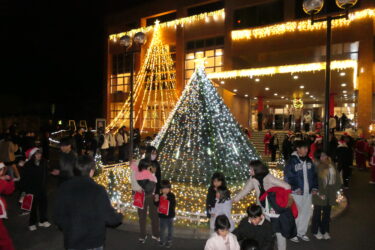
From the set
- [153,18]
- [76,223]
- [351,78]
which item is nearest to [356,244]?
[76,223]

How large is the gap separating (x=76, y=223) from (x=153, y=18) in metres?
32.7

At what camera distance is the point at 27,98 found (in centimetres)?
3878

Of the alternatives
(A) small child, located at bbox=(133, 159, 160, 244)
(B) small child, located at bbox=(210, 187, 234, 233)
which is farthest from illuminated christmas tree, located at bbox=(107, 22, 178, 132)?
(B) small child, located at bbox=(210, 187, 234, 233)

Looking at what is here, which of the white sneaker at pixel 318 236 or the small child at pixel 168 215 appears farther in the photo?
the white sneaker at pixel 318 236

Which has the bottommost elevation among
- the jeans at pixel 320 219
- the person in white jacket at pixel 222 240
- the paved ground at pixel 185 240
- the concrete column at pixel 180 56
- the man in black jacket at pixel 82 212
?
the paved ground at pixel 185 240

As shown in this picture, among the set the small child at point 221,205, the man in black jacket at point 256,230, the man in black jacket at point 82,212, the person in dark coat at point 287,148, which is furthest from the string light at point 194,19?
the man in black jacket at point 82,212

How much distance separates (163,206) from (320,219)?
3.10 meters

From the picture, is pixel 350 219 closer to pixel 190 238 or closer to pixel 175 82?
pixel 190 238

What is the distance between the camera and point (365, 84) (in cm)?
2045

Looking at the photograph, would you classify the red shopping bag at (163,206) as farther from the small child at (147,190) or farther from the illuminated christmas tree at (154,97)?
the illuminated christmas tree at (154,97)

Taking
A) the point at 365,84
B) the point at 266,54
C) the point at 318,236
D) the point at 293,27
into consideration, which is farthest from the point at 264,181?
the point at 266,54

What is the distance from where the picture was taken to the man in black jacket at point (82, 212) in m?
2.85

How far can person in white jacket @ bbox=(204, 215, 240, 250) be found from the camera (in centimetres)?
333

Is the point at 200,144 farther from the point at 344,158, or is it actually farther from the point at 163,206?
the point at 344,158
